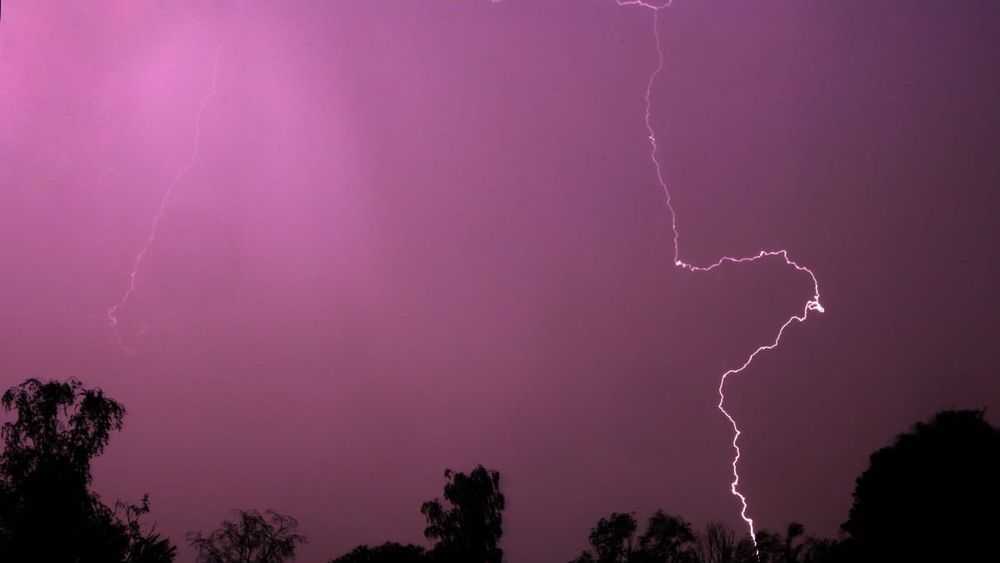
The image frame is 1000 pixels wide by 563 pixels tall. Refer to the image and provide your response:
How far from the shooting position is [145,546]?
512 inches

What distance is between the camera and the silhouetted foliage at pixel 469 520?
20.8 m

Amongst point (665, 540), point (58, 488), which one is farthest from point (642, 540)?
point (58, 488)

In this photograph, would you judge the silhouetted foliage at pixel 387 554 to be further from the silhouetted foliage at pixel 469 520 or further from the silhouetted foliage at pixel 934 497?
the silhouetted foliage at pixel 934 497

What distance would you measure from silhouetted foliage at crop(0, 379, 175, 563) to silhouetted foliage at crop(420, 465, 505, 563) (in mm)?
8554

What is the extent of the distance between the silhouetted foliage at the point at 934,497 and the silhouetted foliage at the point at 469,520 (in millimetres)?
7728

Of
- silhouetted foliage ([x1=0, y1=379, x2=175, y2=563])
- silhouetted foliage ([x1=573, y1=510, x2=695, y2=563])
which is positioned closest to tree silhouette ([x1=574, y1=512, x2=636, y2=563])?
silhouetted foliage ([x1=573, y1=510, x2=695, y2=563])

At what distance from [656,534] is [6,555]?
1399cm

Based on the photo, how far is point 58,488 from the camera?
12.8 metres

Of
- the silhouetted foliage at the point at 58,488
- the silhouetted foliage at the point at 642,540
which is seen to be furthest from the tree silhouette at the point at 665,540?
the silhouetted foliage at the point at 58,488

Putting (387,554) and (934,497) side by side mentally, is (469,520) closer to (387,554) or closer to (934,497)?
(387,554)

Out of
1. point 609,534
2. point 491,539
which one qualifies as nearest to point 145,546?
point 491,539

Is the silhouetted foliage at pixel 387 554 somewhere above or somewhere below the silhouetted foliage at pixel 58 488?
above

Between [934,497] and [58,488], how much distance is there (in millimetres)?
13274

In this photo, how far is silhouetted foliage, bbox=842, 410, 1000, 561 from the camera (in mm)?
14289
